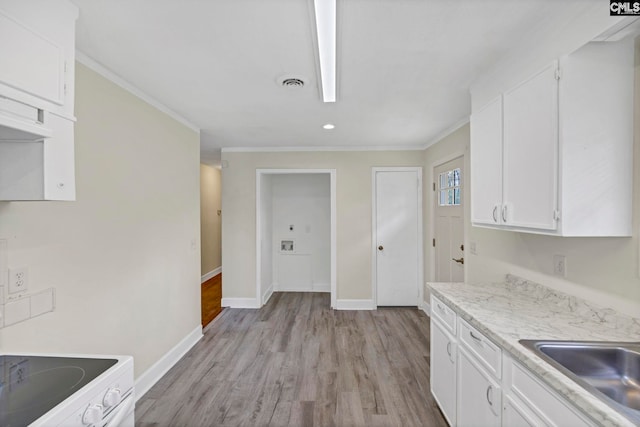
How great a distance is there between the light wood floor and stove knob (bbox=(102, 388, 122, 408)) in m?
1.14

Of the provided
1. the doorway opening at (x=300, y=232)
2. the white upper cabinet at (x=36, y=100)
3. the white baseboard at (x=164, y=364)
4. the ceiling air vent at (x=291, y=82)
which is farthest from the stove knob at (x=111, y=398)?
the doorway opening at (x=300, y=232)

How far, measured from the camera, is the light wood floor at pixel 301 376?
6.57 ft

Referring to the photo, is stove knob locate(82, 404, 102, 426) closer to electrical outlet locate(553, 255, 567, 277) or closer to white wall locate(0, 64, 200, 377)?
white wall locate(0, 64, 200, 377)

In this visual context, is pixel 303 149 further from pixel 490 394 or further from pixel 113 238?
pixel 490 394

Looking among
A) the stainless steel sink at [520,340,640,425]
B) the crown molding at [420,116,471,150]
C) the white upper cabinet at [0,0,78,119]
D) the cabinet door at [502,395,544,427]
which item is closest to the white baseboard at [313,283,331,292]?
the crown molding at [420,116,471,150]

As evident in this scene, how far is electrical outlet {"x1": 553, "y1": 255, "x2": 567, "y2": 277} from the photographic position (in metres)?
1.62

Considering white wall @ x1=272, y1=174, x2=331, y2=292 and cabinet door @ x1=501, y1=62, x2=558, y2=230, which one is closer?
cabinet door @ x1=501, y1=62, x2=558, y2=230

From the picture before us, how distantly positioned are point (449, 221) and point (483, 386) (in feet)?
7.53

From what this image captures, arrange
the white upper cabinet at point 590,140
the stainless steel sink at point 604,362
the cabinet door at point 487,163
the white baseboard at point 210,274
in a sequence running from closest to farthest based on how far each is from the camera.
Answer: the stainless steel sink at point 604,362
the white upper cabinet at point 590,140
the cabinet door at point 487,163
the white baseboard at point 210,274

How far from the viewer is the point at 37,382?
104 centimetres

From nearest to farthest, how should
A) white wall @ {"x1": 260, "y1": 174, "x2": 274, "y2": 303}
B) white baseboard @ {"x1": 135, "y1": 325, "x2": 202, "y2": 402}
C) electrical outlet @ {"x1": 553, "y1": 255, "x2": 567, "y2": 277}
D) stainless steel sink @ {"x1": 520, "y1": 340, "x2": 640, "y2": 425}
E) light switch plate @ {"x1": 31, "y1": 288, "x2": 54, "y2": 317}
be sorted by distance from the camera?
stainless steel sink @ {"x1": 520, "y1": 340, "x2": 640, "y2": 425} → light switch plate @ {"x1": 31, "y1": 288, "x2": 54, "y2": 317} → electrical outlet @ {"x1": 553, "y1": 255, "x2": 567, "y2": 277} → white baseboard @ {"x1": 135, "y1": 325, "x2": 202, "y2": 402} → white wall @ {"x1": 260, "y1": 174, "x2": 274, "y2": 303}

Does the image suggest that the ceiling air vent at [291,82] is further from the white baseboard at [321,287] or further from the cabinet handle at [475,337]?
the white baseboard at [321,287]

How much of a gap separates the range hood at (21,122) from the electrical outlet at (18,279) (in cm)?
64

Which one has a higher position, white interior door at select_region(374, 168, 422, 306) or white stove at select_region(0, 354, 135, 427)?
white interior door at select_region(374, 168, 422, 306)
